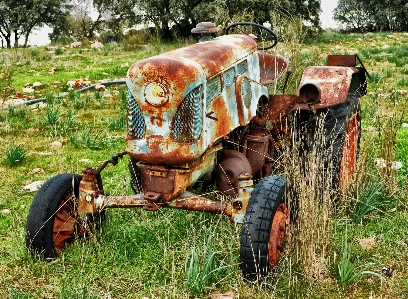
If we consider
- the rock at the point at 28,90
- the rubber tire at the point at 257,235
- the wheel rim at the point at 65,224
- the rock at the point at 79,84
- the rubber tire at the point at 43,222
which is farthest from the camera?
the rock at the point at 79,84

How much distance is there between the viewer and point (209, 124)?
11.9ft

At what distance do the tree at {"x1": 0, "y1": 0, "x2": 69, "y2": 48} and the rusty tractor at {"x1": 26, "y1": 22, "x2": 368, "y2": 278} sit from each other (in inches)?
1314

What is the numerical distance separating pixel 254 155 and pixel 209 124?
97 centimetres

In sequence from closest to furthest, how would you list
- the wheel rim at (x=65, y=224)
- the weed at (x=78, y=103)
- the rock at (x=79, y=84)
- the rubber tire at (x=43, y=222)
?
the rubber tire at (x=43, y=222) → the wheel rim at (x=65, y=224) → the weed at (x=78, y=103) → the rock at (x=79, y=84)

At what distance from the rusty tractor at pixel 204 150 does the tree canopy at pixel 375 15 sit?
26.6 m

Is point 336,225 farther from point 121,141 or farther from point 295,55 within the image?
point 295,55

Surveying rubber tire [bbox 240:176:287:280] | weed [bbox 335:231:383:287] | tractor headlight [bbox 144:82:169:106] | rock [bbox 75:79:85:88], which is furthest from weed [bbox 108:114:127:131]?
weed [bbox 335:231:383:287]

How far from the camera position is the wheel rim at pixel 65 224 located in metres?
3.89

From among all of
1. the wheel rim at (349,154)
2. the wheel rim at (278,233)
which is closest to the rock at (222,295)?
the wheel rim at (278,233)

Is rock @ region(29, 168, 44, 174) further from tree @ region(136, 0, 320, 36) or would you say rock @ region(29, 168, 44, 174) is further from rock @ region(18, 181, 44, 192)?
tree @ region(136, 0, 320, 36)

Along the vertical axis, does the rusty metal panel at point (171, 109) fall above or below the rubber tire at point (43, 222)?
above

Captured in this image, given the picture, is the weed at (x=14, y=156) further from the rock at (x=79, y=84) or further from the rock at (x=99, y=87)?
the rock at (x=79, y=84)

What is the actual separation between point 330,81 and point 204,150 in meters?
1.93

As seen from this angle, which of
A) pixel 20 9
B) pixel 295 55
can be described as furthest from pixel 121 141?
pixel 20 9
